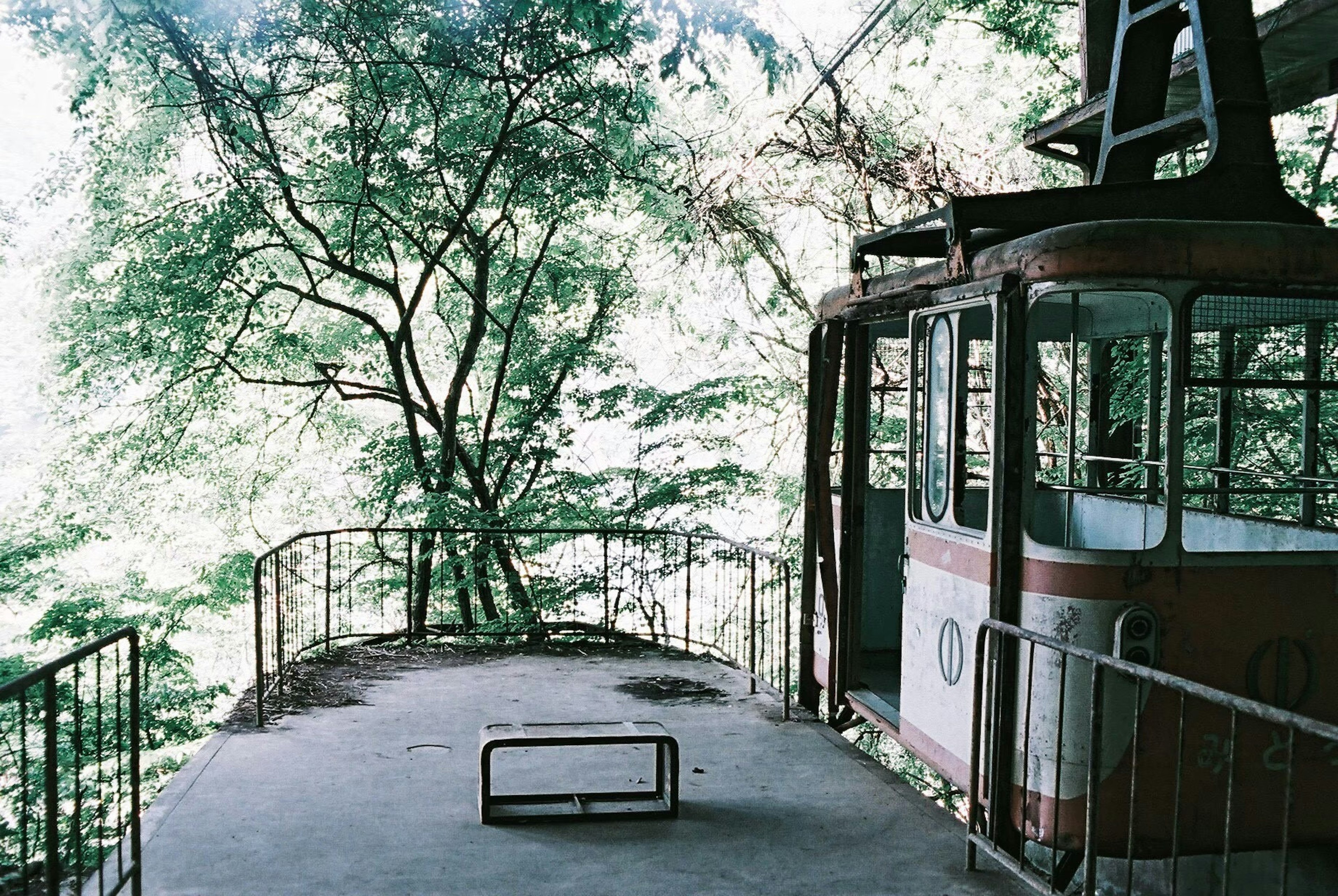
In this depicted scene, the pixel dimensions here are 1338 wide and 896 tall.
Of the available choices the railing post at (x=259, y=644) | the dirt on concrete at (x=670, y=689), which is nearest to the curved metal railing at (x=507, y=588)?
the railing post at (x=259, y=644)

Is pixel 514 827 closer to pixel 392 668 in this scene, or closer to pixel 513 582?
pixel 392 668

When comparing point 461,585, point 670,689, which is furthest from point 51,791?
point 461,585

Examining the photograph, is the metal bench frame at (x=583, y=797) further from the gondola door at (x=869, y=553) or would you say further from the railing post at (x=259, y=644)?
the railing post at (x=259, y=644)

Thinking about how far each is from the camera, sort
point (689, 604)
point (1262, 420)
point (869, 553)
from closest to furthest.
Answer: point (869, 553) < point (689, 604) < point (1262, 420)

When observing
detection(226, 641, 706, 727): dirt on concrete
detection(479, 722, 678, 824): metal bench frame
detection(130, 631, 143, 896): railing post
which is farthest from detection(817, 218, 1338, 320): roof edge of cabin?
detection(226, 641, 706, 727): dirt on concrete

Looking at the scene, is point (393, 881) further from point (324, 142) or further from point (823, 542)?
point (324, 142)

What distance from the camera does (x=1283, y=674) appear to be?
15.9 ft

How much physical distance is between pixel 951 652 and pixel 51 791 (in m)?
4.17

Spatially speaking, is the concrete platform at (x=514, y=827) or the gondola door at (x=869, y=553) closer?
the concrete platform at (x=514, y=827)

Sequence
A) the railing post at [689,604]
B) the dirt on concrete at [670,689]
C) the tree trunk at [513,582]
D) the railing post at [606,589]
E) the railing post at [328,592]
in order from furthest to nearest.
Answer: the tree trunk at [513,582] < the railing post at [606,589] < the railing post at [689,604] < the railing post at [328,592] < the dirt on concrete at [670,689]

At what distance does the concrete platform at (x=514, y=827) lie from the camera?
16.5 feet

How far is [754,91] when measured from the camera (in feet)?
52.0

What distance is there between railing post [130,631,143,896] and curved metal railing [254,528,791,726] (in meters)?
3.02

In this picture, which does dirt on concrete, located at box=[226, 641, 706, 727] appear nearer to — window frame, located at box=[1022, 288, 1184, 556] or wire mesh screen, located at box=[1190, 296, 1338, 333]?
window frame, located at box=[1022, 288, 1184, 556]
